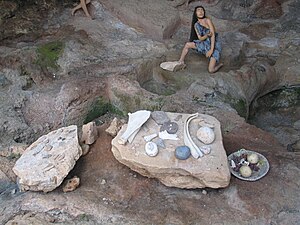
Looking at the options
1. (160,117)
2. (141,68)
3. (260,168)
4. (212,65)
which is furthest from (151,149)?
(212,65)

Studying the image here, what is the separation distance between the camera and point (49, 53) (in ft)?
19.8

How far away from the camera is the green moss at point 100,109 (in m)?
5.46

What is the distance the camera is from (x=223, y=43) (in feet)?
21.9

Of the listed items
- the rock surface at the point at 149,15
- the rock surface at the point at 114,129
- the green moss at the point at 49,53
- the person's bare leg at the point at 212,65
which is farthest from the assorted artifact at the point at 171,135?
the rock surface at the point at 149,15

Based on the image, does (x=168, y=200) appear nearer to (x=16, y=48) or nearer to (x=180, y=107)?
(x=180, y=107)

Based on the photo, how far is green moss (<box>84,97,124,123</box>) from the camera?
546cm

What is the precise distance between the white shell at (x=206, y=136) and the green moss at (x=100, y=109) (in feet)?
5.49

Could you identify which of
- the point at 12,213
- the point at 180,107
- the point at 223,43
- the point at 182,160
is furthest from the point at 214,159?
the point at 223,43

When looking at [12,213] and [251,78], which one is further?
[251,78]

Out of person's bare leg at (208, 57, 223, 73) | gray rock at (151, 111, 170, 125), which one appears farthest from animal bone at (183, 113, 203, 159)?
person's bare leg at (208, 57, 223, 73)

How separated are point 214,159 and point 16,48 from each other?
3552 millimetres

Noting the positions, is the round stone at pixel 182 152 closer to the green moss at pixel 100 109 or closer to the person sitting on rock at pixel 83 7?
the green moss at pixel 100 109

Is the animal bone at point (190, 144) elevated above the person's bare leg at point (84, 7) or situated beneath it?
elevated above

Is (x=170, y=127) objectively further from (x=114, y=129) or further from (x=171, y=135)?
(x=114, y=129)
